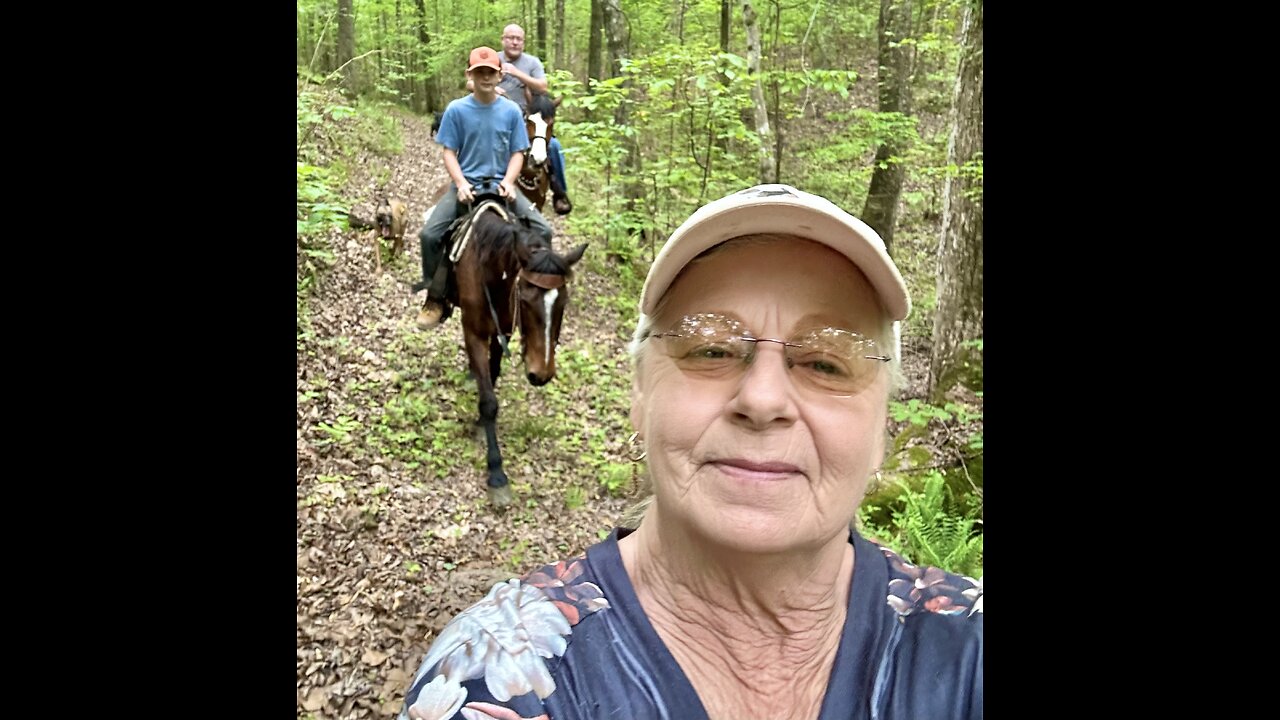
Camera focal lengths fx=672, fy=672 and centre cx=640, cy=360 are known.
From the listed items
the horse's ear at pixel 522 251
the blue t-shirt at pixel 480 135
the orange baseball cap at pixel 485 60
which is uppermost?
the orange baseball cap at pixel 485 60

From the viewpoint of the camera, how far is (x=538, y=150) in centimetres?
988

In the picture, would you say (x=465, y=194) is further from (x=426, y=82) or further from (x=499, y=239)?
(x=426, y=82)

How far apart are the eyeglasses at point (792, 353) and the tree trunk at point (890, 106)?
364 inches

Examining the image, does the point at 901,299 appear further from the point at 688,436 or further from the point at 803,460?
the point at 688,436

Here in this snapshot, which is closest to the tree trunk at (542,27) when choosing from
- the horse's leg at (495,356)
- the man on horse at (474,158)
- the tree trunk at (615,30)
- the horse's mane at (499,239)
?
the tree trunk at (615,30)

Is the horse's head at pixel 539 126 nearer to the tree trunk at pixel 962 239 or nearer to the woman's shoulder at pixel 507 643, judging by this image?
the tree trunk at pixel 962 239

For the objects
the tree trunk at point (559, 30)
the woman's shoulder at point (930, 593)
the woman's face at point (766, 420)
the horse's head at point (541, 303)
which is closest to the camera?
the woman's face at point (766, 420)

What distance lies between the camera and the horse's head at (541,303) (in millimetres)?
5656

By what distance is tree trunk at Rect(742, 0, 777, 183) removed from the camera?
7.62 metres

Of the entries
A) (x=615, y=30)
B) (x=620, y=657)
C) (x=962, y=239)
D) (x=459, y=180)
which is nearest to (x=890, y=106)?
(x=615, y=30)

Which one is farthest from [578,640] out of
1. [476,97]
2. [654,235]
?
[654,235]

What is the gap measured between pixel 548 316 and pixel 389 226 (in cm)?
483

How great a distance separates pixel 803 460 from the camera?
1.36 m
